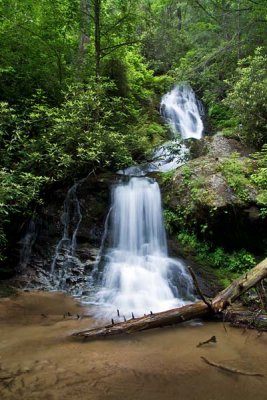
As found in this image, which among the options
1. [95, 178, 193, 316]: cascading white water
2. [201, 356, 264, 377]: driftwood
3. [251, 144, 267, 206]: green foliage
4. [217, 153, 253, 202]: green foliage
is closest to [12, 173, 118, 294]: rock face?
[95, 178, 193, 316]: cascading white water

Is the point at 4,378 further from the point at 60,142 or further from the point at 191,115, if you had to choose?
the point at 191,115

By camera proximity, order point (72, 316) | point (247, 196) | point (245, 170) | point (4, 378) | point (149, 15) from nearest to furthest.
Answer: point (4, 378) < point (72, 316) < point (247, 196) < point (245, 170) < point (149, 15)

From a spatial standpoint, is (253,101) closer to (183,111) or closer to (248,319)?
(183,111)

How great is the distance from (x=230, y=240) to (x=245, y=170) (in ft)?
6.12

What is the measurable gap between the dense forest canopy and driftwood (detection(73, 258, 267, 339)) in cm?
241

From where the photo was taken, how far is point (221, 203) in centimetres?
793

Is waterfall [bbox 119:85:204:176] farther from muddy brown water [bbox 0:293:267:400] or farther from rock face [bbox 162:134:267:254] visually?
muddy brown water [bbox 0:293:267:400]

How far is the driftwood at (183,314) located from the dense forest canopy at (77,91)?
2407 millimetres

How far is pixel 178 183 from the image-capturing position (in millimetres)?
9000

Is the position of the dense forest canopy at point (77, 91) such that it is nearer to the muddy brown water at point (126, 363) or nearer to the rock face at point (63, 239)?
the rock face at point (63, 239)

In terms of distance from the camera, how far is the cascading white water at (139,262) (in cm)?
703

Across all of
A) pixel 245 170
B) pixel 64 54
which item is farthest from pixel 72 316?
pixel 64 54

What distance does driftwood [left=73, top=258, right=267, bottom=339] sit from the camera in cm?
511

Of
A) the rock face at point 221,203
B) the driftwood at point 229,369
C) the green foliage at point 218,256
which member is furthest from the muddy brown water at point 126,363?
the rock face at point 221,203
